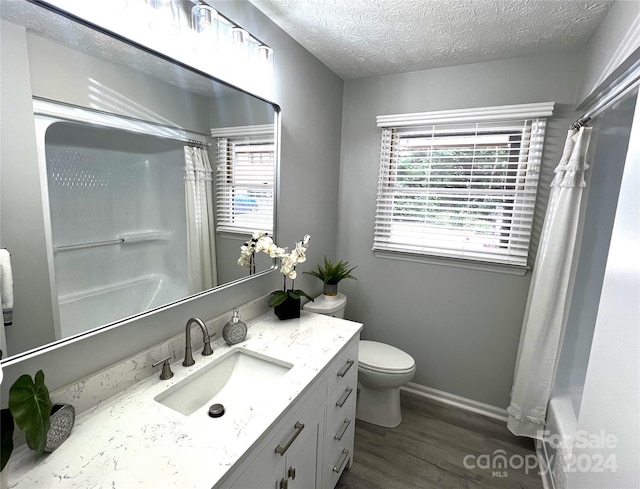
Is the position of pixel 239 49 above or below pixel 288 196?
above

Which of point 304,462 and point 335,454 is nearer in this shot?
point 304,462

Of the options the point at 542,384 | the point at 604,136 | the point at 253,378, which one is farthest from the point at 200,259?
the point at 604,136

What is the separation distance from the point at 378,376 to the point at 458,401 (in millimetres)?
818

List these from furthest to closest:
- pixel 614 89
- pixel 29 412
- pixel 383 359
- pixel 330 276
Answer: pixel 330 276 < pixel 383 359 < pixel 614 89 < pixel 29 412

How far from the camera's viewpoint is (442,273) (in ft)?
7.43

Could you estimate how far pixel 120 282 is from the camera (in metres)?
1.08

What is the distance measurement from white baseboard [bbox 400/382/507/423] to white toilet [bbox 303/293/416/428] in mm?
324

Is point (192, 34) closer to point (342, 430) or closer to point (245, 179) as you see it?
point (245, 179)

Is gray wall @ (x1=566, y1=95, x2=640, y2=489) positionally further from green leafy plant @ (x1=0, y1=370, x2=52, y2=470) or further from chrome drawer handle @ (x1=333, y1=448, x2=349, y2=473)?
green leafy plant @ (x1=0, y1=370, x2=52, y2=470)

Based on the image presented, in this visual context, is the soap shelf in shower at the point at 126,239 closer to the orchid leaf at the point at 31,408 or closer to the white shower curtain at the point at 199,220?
the white shower curtain at the point at 199,220

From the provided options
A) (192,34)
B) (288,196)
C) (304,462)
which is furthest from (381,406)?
(192,34)

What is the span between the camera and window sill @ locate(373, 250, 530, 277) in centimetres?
206

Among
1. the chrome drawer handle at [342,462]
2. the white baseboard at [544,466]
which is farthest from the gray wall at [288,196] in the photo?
the white baseboard at [544,466]

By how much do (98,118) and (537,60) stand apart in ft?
7.62
